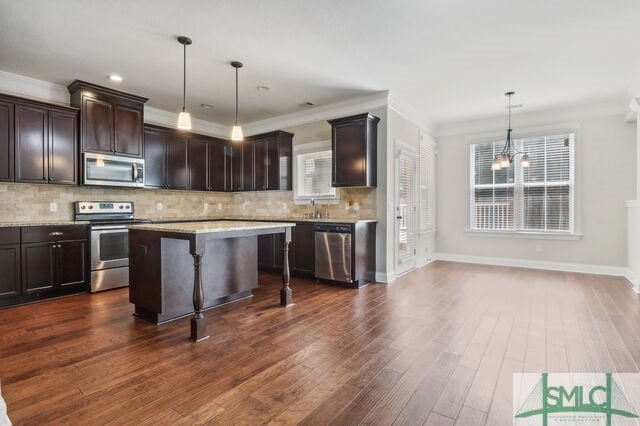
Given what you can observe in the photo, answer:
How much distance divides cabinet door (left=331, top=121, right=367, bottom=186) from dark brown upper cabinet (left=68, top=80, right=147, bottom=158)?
2993 mm

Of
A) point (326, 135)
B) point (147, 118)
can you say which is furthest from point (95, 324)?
point (326, 135)

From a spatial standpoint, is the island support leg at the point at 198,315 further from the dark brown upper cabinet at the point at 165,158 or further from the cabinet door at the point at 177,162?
the cabinet door at the point at 177,162

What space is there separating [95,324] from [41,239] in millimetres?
1649

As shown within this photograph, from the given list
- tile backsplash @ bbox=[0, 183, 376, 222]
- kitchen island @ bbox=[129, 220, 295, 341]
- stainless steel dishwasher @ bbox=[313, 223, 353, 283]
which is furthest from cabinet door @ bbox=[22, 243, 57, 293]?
stainless steel dishwasher @ bbox=[313, 223, 353, 283]

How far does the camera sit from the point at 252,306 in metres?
3.73

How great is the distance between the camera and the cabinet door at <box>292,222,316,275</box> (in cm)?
511

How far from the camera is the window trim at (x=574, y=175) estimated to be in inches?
223

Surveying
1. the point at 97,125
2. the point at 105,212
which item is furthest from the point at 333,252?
the point at 97,125


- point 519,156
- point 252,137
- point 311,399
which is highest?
point 252,137

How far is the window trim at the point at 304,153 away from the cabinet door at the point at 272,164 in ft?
1.03

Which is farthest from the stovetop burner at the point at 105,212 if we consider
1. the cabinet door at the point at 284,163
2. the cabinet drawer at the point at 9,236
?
the cabinet door at the point at 284,163

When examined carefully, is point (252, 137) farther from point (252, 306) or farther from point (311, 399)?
point (311, 399)

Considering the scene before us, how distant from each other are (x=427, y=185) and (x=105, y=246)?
220 inches

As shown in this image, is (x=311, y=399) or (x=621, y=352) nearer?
(x=311, y=399)
